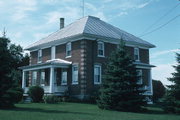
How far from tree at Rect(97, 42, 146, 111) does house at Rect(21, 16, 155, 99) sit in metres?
8.02

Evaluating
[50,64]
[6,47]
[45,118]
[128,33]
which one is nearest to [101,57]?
[50,64]

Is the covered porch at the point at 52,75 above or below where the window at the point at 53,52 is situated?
below

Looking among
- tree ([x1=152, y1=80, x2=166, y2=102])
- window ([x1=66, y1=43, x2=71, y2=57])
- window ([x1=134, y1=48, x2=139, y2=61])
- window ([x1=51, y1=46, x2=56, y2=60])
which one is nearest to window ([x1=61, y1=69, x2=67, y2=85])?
window ([x1=66, y1=43, x2=71, y2=57])

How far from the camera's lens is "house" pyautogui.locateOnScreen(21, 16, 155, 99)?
29.5 m

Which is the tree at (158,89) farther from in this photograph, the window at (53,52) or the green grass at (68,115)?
the green grass at (68,115)

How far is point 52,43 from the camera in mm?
33906

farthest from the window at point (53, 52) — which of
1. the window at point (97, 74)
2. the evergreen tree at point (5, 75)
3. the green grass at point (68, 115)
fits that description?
the green grass at point (68, 115)

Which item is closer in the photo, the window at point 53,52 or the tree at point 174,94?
the tree at point 174,94

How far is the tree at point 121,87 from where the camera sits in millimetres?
20344

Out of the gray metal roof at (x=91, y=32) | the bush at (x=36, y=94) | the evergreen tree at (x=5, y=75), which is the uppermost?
the gray metal roof at (x=91, y=32)

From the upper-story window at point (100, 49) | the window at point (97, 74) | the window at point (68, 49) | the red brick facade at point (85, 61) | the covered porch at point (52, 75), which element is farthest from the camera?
the window at point (68, 49)

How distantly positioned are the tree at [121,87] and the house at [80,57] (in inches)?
316

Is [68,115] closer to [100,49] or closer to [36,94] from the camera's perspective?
[36,94]

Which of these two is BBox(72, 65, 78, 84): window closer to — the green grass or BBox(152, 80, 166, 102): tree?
the green grass
